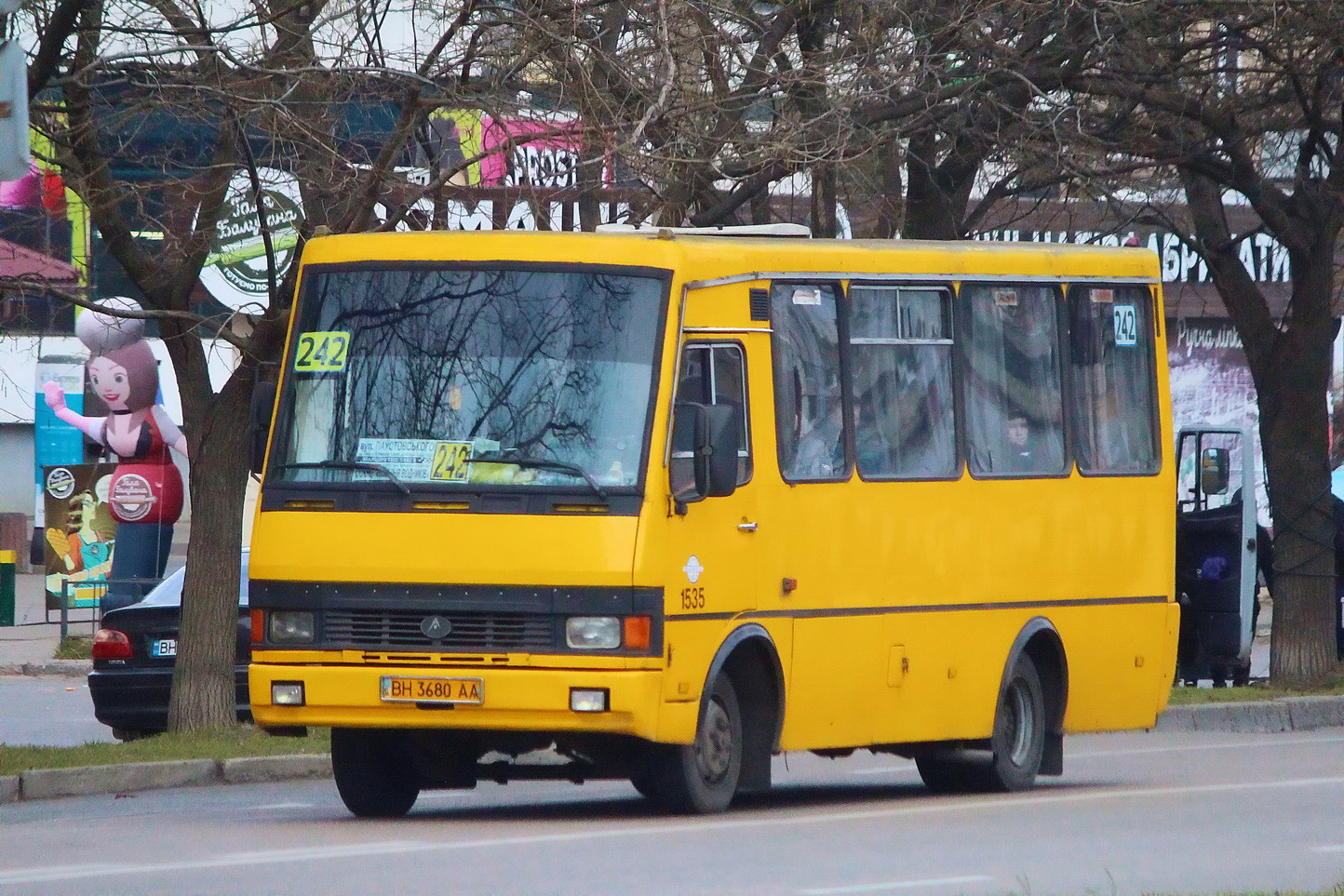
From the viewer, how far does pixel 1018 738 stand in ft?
43.5

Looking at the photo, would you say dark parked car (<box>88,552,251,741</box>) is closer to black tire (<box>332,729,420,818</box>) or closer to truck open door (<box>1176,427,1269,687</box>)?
black tire (<box>332,729,420,818</box>)

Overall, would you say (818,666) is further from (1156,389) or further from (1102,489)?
(1156,389)

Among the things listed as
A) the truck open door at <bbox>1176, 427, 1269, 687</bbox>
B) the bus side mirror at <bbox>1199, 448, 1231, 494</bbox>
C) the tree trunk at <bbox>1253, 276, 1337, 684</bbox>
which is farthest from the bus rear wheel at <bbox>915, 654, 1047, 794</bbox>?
the tree trunk at <bbox>1253, 276, 1337, 684</bbox>

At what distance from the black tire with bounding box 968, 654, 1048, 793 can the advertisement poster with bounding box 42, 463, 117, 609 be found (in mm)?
15646

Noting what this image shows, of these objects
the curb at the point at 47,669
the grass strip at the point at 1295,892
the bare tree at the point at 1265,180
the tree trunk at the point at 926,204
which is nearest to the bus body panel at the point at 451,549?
the grass strip at the point at 1295,892

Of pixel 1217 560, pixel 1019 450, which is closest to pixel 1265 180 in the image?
pixel 1217 560

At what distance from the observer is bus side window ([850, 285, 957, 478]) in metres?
12.2

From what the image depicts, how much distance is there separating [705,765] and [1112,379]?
4166mm

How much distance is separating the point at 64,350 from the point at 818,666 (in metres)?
29.4

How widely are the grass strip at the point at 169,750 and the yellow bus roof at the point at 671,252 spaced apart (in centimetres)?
363

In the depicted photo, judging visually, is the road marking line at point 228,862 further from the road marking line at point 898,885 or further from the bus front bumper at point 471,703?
the road marking line at point 898,885

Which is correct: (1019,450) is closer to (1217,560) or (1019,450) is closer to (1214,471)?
(1214,471)

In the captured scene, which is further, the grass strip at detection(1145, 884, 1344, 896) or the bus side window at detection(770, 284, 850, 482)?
the bus side window at detection(770, 284, 850, 482)

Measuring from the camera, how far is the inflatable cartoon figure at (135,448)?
25.5 m
